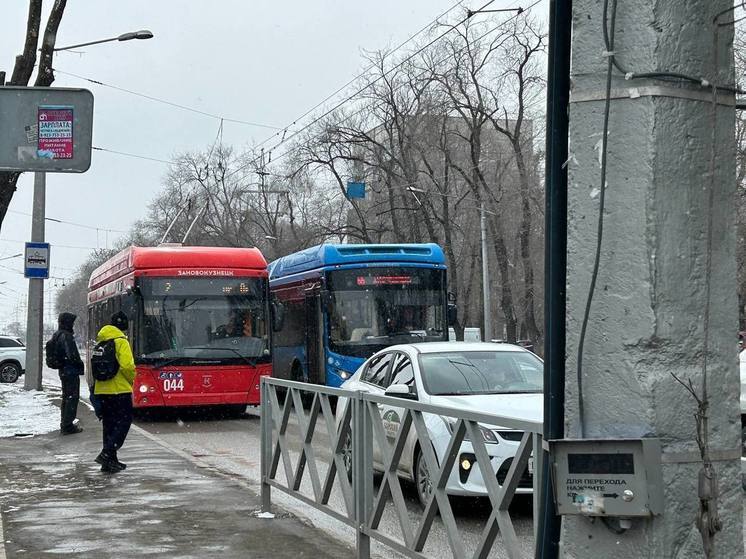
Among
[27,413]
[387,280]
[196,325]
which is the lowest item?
[27,413]

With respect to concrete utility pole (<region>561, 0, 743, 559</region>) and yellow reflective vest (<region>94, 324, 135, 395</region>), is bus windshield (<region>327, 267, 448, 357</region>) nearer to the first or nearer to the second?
yellow reflective vest (<region>94, 324, 135, 395</region>)

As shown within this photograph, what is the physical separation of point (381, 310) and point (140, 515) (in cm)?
1128

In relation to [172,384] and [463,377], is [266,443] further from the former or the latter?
[172,384]

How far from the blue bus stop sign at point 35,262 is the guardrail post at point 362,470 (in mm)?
19919

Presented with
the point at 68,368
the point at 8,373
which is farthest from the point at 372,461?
the point at 8,373

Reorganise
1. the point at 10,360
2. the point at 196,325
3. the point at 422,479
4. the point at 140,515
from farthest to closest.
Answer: the point at 10,360
the point at 196,325
the point at 140,515
the point at 422,479

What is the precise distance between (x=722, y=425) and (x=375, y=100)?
40657mm

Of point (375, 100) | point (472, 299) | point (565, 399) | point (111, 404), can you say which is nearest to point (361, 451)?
point (565, 399)

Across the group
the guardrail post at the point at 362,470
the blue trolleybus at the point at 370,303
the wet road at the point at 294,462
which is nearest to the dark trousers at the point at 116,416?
the wet road at the point at 294,462

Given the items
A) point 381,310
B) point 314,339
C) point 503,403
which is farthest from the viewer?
point 314,339

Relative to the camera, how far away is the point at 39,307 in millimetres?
27547

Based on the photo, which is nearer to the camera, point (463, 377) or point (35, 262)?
point (463, 377)

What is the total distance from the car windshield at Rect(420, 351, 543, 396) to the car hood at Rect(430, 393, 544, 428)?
25cm

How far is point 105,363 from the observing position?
11.7 metres
